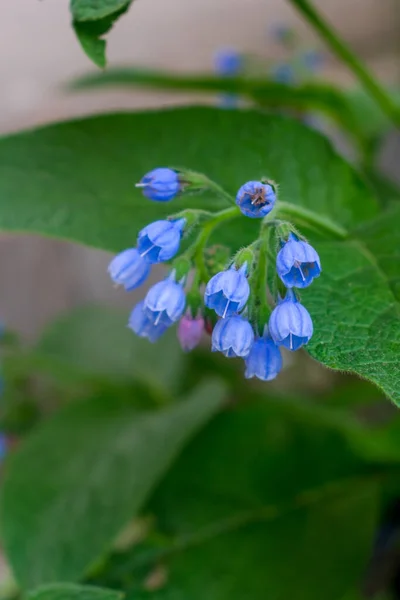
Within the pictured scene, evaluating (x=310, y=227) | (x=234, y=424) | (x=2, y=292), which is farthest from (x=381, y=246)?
(x=2, y=292)

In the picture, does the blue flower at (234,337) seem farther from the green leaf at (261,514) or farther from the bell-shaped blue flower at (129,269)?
the green leaf at (261,514)

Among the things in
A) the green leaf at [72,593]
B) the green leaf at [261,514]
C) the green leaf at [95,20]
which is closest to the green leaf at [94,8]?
the green leaf at [95,20]

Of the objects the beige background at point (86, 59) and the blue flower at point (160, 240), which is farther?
the beige background at point (86, 59)

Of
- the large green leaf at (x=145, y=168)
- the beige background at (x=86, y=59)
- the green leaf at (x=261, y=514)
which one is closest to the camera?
the large green leaf at (x=145, y=168)

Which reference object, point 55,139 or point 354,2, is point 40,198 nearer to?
point 55,139

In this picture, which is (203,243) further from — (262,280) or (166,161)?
(166,161)

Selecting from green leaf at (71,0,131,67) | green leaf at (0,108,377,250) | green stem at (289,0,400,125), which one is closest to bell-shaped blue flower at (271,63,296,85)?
green stem at (289,0,400,125)

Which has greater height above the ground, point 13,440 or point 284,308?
point 284,308
